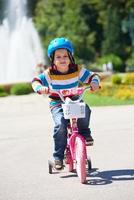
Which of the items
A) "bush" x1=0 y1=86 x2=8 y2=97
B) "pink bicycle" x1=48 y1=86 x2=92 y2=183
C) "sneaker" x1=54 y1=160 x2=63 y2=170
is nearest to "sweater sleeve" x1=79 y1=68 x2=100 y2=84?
"pink bicycle" x1=48 y1=86 x2=92 y2=183

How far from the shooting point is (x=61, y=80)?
6617 millimetres

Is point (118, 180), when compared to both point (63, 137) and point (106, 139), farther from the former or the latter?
point (106, 139)

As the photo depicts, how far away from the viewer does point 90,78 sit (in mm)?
6664

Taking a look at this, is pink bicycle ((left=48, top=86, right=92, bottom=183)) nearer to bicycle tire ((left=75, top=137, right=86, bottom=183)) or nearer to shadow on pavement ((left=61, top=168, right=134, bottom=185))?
bicycle tire ((left=75, top=137, right=86, bottom=183))

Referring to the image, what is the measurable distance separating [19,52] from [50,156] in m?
29.2

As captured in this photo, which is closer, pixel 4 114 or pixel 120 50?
pixel 4 114

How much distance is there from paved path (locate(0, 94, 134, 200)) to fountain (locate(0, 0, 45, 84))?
20.9 m

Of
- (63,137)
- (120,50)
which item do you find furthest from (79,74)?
(120,50)

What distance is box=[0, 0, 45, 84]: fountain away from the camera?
35.2 metres

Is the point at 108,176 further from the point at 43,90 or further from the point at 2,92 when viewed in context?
the point at 2,92

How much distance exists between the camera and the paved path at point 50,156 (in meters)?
5.80

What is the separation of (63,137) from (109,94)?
13.1 meters

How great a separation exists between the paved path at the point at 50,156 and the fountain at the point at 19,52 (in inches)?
823

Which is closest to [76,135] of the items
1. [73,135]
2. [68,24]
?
[73,135]
